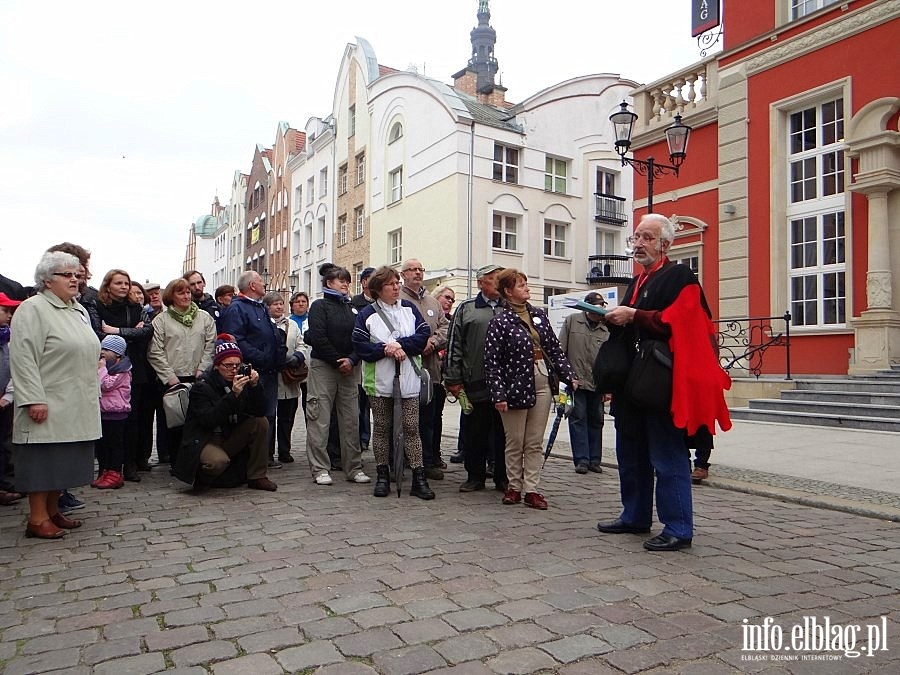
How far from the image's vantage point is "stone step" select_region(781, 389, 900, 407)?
1105cm

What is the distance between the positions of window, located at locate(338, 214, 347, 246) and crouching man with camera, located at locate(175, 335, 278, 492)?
97.0 ft

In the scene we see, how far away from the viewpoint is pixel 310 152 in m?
40.3

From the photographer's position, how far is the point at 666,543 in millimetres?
4480

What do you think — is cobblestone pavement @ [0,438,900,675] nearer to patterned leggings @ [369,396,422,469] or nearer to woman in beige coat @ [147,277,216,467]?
patterned leggings @ [369,396,422,469]

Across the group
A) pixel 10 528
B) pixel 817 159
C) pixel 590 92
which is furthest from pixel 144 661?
pixel 590 92

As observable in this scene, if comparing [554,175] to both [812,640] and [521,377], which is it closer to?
[521,377]

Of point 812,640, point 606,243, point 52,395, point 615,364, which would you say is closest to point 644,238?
point 615,364

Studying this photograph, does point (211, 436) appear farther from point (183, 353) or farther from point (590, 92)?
point (590, 92)

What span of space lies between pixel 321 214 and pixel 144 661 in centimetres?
3695

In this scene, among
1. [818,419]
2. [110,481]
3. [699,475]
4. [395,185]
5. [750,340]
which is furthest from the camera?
[395,185]

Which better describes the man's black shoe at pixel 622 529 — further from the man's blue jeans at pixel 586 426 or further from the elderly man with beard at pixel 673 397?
the man's blue jeans at pixel 586 426

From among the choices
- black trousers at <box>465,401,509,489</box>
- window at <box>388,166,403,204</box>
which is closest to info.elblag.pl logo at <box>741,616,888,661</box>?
black trousers at <box>465,401,509,489</box>

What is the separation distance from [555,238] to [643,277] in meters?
25.9

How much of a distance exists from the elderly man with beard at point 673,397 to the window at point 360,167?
30.9 meters
